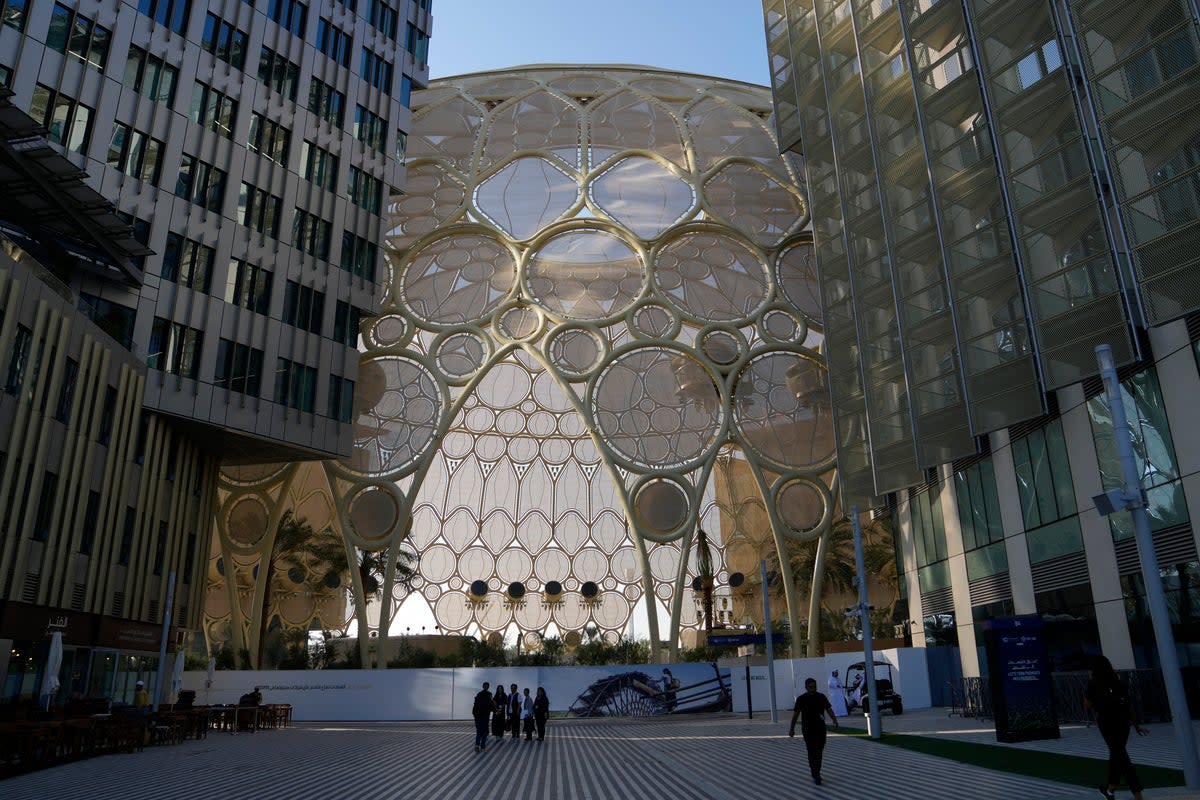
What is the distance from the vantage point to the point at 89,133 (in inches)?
1091

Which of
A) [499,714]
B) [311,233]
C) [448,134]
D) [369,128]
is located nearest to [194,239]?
[311,233]

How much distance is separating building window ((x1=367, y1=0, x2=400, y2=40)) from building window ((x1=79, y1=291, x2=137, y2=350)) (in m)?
18.4

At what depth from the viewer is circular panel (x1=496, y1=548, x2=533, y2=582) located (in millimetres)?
56438

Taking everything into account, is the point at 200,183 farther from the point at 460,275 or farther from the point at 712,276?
the point at 712,276

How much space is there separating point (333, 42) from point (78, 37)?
462 inches

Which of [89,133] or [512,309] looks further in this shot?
[512,309]

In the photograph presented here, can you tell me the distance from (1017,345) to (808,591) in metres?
26.9

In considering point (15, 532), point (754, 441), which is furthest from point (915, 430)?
point (15, 532)

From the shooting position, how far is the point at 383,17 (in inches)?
1590

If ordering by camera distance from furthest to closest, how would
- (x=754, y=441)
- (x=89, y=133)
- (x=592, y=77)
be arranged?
(x=592, y=77) → (x=754, y=441) → (x=89, y=133)

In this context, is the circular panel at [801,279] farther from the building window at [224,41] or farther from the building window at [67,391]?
the building window at [67,391]

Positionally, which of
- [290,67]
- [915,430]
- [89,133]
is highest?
[290,67]

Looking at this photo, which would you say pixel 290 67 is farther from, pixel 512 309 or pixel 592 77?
pixel 592 77

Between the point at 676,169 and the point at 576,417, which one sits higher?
the point at 676,169
